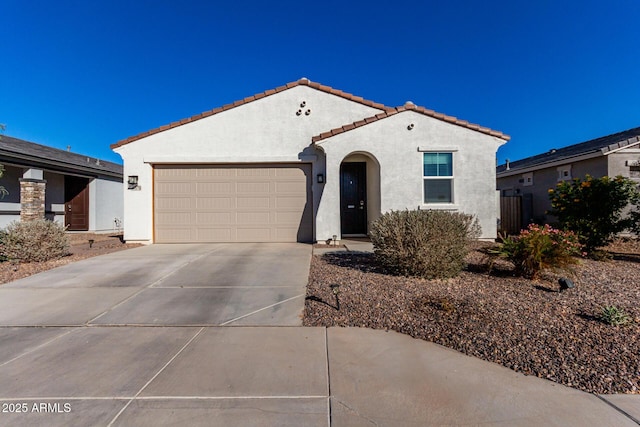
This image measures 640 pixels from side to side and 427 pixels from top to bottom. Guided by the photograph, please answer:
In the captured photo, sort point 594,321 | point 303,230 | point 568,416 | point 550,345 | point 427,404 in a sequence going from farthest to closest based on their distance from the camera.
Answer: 1. point 303,230
2. point 594,321
3. point 550,345
4. point 427,404
5. point 568,416

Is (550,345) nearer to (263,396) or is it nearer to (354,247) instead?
(263,396)

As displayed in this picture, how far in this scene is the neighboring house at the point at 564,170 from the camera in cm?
1102

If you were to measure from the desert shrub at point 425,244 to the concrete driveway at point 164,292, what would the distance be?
1721mm

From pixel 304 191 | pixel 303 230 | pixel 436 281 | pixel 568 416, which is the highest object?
pixel 304 191

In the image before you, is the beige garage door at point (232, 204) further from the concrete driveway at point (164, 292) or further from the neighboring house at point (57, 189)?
the neighboring house at point (57, 189)

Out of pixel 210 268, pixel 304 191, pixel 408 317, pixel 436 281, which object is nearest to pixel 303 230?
pixel 304 191

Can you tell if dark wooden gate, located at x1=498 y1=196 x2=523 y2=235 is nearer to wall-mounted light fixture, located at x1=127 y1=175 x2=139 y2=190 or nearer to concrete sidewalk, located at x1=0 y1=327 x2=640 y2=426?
concrete sidewalk, located at x1=0 y1=327 x2=640 y2=426

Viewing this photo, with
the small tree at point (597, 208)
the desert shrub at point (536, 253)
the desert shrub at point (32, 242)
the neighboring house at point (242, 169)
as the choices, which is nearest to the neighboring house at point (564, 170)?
the small tree at point (597, 208)

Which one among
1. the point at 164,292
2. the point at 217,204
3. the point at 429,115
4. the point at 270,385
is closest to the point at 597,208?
the point at 429,115

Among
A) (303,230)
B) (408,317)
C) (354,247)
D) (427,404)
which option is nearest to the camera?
(427,404)

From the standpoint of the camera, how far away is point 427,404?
2488 millimetres

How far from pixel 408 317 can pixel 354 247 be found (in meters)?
4.73

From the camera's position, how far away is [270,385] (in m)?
2.72

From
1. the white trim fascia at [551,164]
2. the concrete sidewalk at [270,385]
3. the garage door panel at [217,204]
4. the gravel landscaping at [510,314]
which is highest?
the white trim fascia at [551,164]
